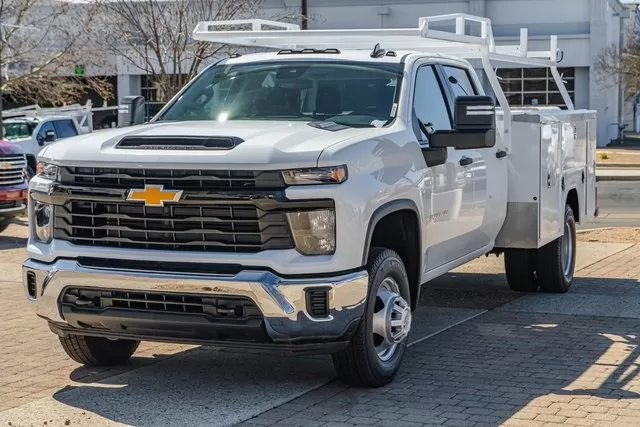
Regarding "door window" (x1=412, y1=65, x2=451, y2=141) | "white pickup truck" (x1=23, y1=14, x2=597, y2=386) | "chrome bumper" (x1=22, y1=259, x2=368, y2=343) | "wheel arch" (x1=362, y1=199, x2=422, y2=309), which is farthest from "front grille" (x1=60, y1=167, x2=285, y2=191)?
"door window" (x1=412, y1=65, x2=451, y2=141)

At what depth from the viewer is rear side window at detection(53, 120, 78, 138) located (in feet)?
80.9

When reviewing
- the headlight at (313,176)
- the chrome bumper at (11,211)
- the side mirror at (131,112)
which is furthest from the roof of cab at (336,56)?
the chrome bumper at (11,211)

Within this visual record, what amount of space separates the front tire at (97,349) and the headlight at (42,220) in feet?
2.56

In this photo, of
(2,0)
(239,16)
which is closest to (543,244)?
(239,16)

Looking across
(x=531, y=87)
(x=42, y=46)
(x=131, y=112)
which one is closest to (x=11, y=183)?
(x=131, y=112)

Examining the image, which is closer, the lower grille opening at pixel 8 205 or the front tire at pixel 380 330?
the front tire at pixel 380 330

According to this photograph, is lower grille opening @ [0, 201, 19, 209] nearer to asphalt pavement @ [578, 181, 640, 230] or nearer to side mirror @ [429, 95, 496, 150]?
asphalt pavement @ [578, 181, 640, 230]

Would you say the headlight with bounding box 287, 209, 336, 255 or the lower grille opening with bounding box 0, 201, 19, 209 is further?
the lower grille opening with bounding box 0, 201, 19, 209

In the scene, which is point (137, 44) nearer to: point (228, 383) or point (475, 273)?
point (475, 273)

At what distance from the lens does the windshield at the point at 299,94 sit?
24.7ft

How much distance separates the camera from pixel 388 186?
668 cm

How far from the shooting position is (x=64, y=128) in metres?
24.8

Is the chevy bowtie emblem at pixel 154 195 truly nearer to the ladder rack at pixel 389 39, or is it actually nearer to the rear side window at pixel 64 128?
the ladder rack at pixel 389 39

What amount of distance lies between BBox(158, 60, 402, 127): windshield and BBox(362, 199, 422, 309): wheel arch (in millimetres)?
631
